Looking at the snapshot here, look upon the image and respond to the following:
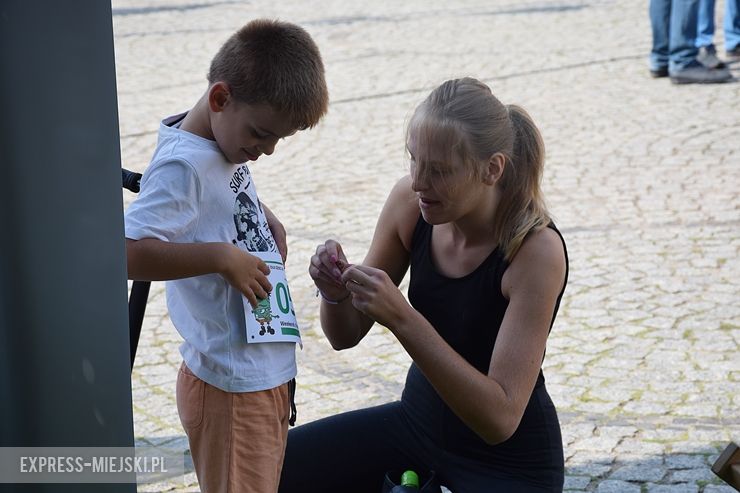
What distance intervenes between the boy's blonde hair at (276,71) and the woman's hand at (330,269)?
27 cm

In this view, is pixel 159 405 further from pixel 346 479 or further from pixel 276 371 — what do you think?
pixel 276 371

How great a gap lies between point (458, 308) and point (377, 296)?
37 centimetres

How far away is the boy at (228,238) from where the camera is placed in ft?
6.95

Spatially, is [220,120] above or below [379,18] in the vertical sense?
above

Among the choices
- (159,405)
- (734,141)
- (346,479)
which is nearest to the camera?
(346,479)

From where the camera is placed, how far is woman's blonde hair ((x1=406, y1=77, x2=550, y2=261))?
228cm

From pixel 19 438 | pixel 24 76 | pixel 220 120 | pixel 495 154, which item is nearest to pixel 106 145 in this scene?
pixel 24 76

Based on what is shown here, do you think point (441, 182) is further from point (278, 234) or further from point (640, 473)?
point (640, 473)

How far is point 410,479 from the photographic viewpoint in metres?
2.44

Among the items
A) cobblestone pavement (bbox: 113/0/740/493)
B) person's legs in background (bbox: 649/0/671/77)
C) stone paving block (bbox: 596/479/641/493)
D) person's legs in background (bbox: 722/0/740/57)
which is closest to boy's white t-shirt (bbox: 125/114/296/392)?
cobblestone pavement (bbox: 113/0/740/493)

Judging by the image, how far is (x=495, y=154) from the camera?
2.32 meters

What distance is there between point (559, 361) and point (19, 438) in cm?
334

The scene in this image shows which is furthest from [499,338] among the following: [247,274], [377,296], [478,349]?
[247,274]

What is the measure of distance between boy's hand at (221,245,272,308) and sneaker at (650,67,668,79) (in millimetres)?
7372
